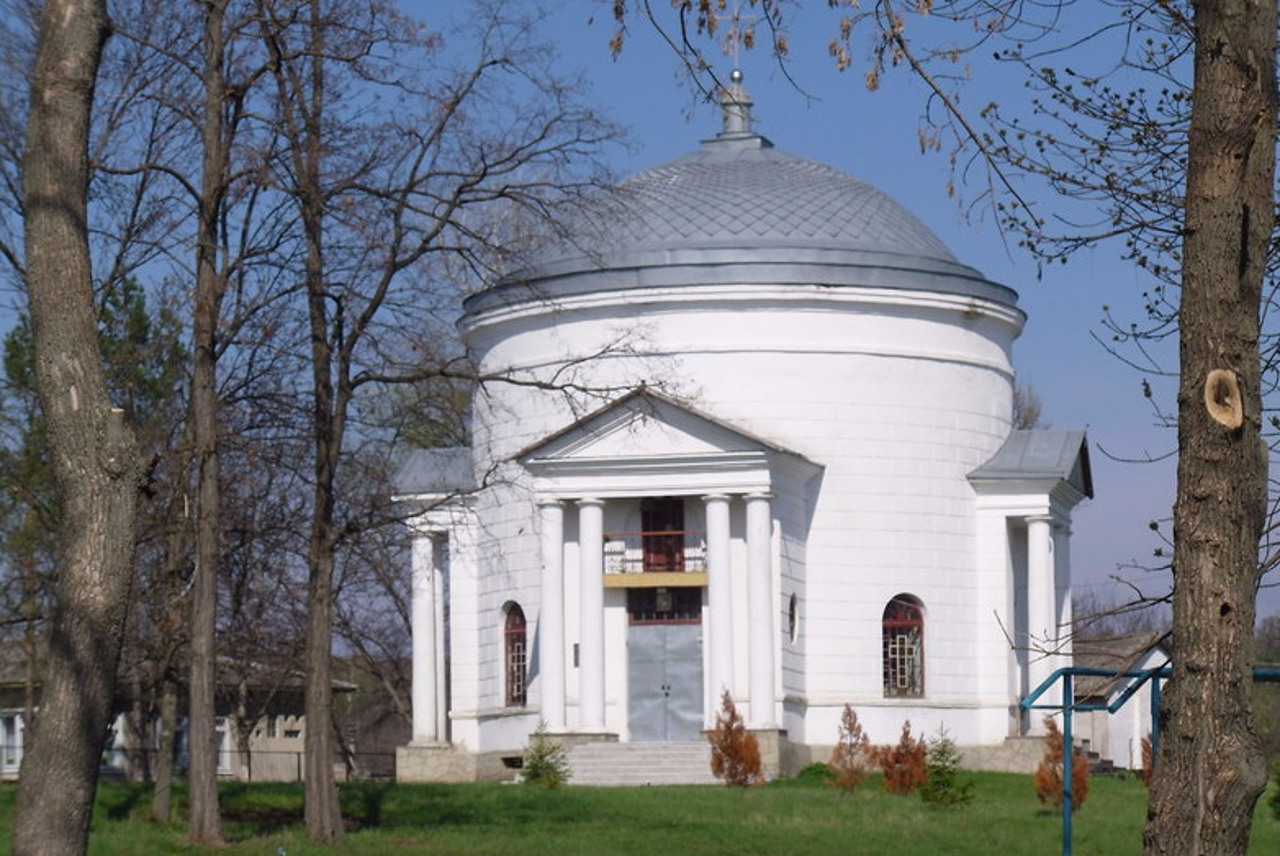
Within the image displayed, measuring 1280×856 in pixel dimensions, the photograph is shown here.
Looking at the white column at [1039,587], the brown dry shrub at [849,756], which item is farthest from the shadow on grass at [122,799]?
the white column at [1039,587]

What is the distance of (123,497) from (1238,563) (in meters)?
5.37

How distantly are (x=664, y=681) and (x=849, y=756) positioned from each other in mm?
4858

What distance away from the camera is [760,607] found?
119ft

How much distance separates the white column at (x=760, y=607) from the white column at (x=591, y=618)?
248 centimetres

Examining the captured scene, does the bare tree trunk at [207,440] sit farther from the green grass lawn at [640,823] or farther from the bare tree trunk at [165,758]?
the bare tree trunk at [165,758]

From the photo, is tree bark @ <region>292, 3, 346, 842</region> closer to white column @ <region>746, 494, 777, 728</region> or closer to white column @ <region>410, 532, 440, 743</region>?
white column @ <region>746, 494, 777, 728</region>

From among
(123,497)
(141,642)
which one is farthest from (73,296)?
(141,642)

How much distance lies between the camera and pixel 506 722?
39.2 metres

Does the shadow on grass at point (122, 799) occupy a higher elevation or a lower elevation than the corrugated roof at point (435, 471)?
lower

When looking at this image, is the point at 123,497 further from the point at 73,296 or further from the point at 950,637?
the point at 950,637

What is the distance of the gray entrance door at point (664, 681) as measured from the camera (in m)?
37.6

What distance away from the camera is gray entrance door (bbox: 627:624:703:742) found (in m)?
37.6

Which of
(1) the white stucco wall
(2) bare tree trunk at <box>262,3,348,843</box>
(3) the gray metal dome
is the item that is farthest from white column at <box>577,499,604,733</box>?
(2) bare tree trunk at <box>262,3,348,843</box>

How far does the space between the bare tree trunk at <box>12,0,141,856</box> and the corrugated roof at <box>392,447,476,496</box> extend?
1149 inches
